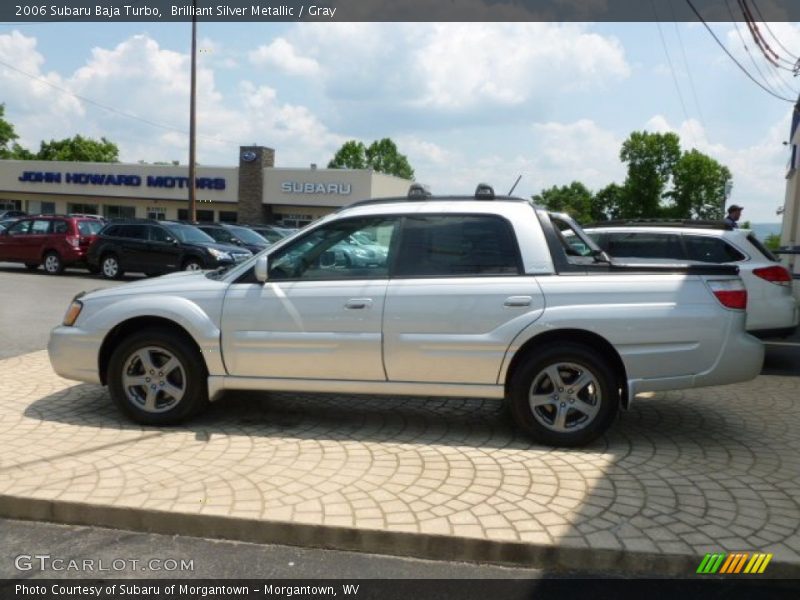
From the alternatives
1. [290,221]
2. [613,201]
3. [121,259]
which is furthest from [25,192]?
[613,201]

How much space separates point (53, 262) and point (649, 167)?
80.3m

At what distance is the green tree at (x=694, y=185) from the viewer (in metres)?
85.0

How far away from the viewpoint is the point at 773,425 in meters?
5.52

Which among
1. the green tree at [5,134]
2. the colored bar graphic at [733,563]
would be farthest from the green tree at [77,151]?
the colored bar graphic at [733,563]

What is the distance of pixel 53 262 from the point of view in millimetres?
19031

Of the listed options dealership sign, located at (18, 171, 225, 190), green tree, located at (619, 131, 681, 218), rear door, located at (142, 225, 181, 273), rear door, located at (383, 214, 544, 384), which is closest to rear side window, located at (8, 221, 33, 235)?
rear door, located at (142, 225, 181, 273)

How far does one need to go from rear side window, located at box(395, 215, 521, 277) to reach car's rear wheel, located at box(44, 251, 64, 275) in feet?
54.8

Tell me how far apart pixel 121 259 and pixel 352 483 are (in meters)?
15.6

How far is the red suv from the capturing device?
62.0 feet

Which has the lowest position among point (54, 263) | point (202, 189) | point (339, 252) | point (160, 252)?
point (54, 263)

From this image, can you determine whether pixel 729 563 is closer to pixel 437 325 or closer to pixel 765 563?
pixel 765 563

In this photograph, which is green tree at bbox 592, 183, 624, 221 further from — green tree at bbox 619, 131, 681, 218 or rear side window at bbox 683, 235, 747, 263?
rear side window at bbox 683, 235, 747, 263

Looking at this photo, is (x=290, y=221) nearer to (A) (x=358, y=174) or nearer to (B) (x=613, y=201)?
(A) (x=358, y=174)

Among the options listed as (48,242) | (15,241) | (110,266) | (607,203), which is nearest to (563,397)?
(110,266)
